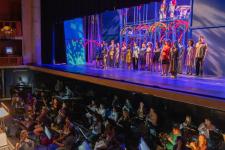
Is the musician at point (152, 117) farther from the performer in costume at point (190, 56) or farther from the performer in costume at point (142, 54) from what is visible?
the performer in costume at point (142, 54)

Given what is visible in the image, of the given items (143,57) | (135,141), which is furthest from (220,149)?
(143,57)

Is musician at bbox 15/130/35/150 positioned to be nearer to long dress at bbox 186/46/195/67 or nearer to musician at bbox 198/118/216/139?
long dress at bbox 186/46/195/67

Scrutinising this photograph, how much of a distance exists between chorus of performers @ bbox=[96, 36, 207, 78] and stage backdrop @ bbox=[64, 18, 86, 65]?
6.10ft

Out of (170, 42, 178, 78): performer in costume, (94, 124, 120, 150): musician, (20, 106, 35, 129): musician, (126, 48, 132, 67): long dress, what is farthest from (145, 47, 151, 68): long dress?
(20, 106, 35, 129): musician

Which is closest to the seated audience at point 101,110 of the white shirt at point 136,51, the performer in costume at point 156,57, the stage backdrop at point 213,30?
the performer in costume at point 156,57

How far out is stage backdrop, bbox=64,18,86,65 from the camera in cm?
1279

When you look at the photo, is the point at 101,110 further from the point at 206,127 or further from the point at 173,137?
the point at 206,127

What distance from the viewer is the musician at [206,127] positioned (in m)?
5.16

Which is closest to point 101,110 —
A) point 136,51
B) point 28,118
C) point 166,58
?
point 166,58

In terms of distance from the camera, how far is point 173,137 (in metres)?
5.81

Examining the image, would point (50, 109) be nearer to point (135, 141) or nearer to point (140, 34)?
point (140, 34)

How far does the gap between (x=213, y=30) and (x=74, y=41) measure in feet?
22.4

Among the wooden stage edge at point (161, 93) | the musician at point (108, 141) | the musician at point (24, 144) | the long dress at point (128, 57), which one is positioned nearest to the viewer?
the wooden stage edge at point (161, 93)

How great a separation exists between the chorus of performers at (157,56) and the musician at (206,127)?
216 centimetres
